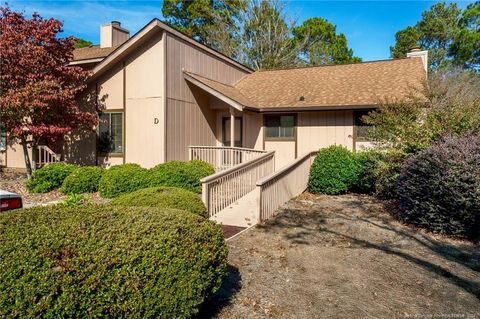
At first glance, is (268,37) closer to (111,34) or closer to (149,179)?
(111,34)

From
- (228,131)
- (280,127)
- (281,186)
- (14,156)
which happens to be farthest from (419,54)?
(14,156)

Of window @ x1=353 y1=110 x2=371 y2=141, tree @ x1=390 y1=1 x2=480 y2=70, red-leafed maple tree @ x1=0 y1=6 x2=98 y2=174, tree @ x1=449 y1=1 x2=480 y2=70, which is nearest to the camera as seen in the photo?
red-leafed maple tree @ x1=0 y1=6 x2=98 y2=174

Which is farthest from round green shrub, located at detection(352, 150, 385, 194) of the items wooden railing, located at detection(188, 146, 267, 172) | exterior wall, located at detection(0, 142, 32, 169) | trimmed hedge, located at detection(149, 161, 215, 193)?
exterior wall, located at detection(0, 142, 32, 169)

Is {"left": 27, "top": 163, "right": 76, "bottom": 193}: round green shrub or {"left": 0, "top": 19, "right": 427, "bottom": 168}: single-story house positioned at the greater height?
{"left": 0, "top": 19, "right": 427, "bottom": 168}: single-story house

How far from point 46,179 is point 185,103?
539 cm

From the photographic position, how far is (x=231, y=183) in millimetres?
9062

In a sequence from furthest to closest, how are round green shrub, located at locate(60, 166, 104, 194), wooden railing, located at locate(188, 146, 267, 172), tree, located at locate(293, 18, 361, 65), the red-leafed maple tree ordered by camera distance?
tree, located at locate(293, 18, 361, 65) < wooden railing, located at locate(188, 146, 267, 172) < the red-leafed maple tree < round green shrub, located at locate(60, 166, 104, 194)

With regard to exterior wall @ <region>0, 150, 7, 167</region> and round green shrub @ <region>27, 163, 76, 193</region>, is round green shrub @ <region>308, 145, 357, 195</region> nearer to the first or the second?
round green shrub @ <region>27, 163, 76, 193</region>

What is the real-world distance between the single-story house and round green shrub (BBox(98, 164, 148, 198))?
6.14 ft

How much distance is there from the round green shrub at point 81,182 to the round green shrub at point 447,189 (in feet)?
29.6

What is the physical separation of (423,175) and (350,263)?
3.32 meters

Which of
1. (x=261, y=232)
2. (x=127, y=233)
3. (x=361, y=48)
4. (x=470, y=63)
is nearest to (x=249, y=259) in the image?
(x=261, y=232)

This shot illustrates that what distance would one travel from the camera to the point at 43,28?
12031 millimetres

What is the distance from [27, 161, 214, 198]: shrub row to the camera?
10070 millimetres
